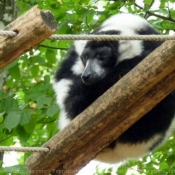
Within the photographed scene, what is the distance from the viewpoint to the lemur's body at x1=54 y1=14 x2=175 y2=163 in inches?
134

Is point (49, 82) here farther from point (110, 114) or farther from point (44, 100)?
point (110, 114)

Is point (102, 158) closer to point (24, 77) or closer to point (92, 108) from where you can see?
point (92, 108)

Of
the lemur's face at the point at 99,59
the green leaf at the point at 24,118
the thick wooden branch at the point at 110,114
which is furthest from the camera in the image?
the green leaf at the point at 24,118

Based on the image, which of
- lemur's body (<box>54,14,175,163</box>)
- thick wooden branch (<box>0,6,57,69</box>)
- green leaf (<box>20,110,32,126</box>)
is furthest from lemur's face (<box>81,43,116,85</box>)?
thick wooden branch (<box>0,6,57,69</box>)

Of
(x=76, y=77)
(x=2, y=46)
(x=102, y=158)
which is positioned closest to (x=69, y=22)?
(x=76, y=77)

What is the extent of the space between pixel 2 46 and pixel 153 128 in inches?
63.3

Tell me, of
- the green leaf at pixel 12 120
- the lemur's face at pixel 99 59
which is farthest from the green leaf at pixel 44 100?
the lemur's face at pixel 99 59

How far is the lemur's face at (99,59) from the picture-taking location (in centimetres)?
359

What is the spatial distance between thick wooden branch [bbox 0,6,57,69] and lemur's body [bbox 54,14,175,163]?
1131 millimetres

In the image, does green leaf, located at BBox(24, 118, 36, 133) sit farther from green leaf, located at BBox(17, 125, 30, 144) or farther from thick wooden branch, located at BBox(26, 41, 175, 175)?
thick wooden branch, located at BBox(26, 41, 175, 175)

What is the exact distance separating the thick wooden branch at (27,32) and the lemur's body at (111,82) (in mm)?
1131

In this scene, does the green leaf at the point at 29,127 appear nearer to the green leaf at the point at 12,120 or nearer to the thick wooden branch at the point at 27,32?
the green leaf at the point at 12,120

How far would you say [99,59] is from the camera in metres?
3.72

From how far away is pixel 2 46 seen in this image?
229cm
